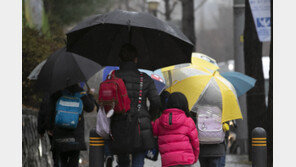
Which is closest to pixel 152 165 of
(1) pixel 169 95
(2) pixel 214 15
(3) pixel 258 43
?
(3) pixel 258 43

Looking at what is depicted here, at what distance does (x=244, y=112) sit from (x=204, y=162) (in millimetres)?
7797

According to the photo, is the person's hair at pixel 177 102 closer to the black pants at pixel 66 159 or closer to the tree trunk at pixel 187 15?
the black pants at pixel 66 159

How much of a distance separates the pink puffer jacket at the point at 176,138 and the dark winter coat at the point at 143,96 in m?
0.14

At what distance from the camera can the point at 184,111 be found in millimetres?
6484

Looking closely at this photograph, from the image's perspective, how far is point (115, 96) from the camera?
6090 millimetres

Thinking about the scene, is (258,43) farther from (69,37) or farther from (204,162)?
(69,37)

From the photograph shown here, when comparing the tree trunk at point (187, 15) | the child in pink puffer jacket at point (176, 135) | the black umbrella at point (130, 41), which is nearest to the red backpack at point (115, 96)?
the child in pink puffer jacket at point (176, 135)

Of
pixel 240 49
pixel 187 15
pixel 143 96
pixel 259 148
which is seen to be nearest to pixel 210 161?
pixel 259 148

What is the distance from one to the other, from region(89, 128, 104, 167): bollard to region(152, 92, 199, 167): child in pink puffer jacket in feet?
2.51

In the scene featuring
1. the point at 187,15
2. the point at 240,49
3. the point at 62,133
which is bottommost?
the point at 62,133

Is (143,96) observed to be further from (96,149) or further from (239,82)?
(239,82)

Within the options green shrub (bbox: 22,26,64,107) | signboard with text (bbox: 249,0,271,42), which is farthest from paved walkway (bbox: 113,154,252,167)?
signboard with text (bbox: 249,0,271,42)

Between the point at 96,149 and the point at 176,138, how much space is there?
110 centimetres

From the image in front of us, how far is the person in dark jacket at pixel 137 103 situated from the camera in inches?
245
